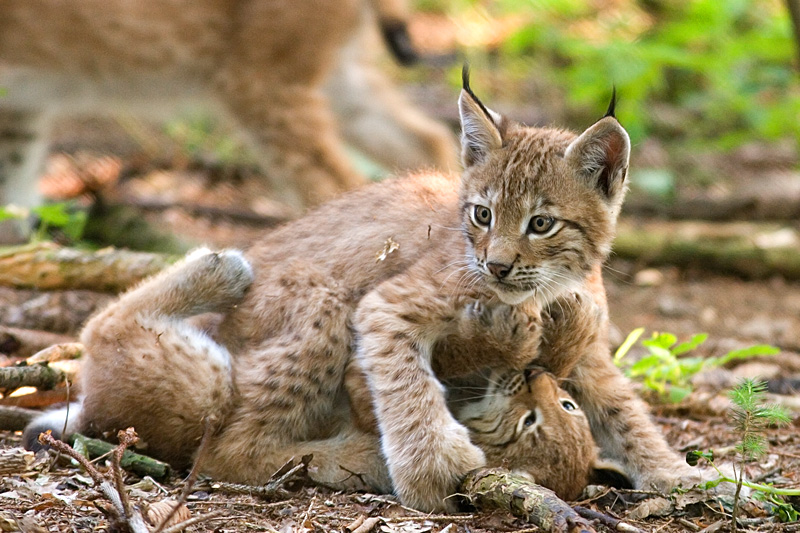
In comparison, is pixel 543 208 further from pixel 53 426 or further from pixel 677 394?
pixel 53 426

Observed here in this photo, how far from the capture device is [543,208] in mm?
3465

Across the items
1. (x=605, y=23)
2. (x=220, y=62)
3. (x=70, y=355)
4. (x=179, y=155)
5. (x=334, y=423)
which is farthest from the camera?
(x=605, y=23)

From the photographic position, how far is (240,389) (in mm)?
3652

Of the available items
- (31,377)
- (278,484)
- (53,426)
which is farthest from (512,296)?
(31,377)

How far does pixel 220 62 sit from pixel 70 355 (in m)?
4.24

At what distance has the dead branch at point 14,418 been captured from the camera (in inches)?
147

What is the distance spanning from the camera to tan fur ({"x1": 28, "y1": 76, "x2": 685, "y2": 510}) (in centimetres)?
344

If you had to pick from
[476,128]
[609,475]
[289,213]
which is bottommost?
[289,213]

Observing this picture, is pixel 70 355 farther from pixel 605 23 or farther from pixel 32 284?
pixel 605 23

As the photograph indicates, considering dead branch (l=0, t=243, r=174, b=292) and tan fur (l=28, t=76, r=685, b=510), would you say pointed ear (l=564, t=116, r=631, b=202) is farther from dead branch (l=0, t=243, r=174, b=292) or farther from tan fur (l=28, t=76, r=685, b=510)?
dead branch (l=0, t=243, r=174, b=292)

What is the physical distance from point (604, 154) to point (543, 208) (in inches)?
12.9

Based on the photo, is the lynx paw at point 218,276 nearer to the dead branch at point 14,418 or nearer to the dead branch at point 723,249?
the dead branch at point 14,418

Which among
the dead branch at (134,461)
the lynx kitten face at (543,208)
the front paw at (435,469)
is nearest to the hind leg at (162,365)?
the dead branch at (134,461)

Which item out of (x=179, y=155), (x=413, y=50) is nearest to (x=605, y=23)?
(x=413, y=50)
